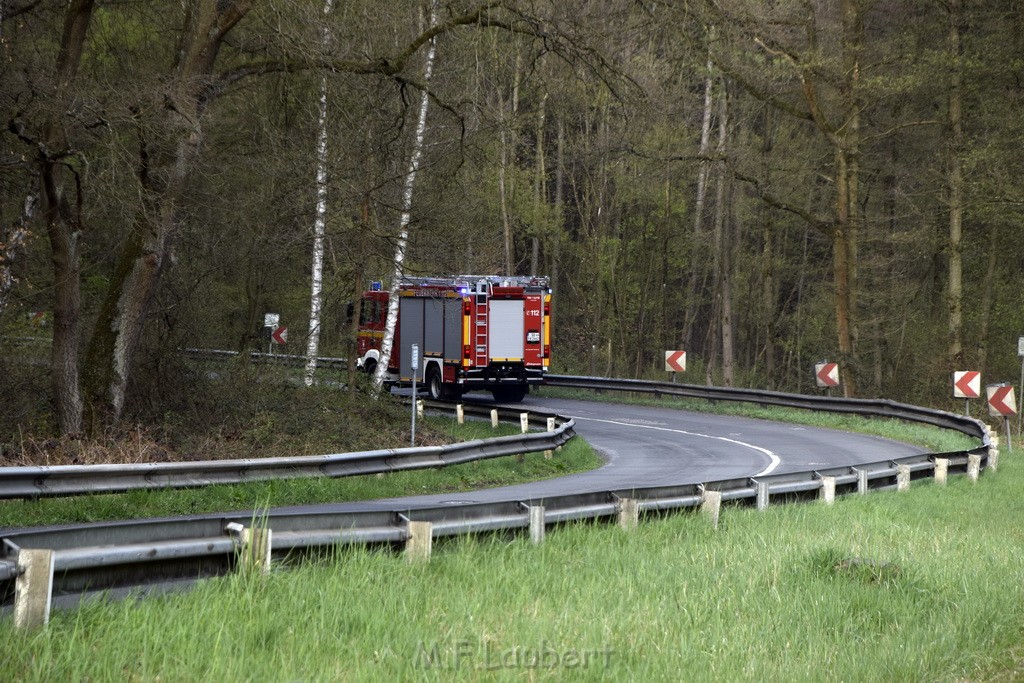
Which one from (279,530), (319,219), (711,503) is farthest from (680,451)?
(279,530)

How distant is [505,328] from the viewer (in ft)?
111

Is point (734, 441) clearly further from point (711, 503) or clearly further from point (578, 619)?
point (578, 619)

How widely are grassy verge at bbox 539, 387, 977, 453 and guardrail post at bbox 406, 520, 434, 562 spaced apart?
1632 cm

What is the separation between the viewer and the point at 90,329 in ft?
76.0

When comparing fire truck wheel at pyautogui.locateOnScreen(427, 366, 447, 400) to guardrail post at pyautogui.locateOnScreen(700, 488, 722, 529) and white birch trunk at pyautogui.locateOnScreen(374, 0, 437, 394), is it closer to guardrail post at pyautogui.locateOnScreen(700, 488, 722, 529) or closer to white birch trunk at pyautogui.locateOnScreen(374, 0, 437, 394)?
white birch trunk at pyautogui.locateOnScreen(374, 0, 437, 394)

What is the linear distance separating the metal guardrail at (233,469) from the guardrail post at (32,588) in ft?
19.6

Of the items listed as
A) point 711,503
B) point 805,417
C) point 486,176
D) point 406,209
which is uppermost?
point 486,176

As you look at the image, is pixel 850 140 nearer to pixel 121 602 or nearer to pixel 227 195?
pixel 227 195

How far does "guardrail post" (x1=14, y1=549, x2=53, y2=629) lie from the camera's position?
5730 mm

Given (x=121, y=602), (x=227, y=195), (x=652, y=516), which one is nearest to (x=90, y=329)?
(x=227, y=195)

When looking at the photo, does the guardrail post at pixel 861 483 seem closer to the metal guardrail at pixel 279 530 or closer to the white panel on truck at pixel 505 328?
the metal guardrail at pixel 279 530

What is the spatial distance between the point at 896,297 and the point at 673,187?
9.73 m

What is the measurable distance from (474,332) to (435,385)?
225 cm
